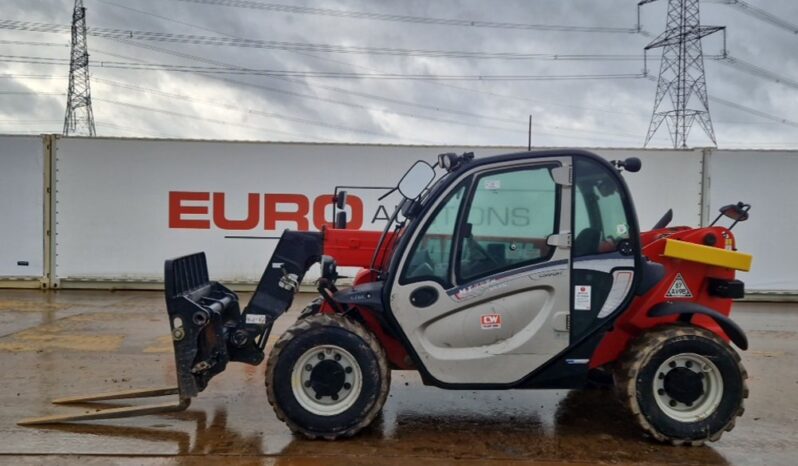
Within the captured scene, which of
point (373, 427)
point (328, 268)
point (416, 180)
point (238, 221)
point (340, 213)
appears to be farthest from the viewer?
point (238, 221)

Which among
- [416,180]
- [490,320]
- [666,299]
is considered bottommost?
[490,320]

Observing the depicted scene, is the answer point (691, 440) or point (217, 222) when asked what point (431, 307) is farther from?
point (217, 222)

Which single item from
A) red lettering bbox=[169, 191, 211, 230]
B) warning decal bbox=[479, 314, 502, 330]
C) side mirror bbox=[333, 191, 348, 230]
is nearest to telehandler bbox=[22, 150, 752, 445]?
warning decal bbox=[479, 314, 502, 330]

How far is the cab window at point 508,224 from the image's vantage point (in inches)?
164

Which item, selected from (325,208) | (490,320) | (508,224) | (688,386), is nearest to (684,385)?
(688,386)

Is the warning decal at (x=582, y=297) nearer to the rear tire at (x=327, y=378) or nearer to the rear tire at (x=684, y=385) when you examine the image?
the rear tire at (x=684, y=385)

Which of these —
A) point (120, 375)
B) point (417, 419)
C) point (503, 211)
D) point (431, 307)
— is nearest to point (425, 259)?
point (431, 307)

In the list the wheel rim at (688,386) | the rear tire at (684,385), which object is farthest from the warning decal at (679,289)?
the wheel rim at (688,386)

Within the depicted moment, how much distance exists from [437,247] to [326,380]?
1.16m

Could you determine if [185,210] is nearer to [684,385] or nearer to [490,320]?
[490,320]

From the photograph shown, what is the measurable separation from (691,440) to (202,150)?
9797 millimetres

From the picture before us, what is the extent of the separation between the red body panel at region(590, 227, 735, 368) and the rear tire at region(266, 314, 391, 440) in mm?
1569

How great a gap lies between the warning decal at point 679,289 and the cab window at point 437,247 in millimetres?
1645

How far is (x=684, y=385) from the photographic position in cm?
420
